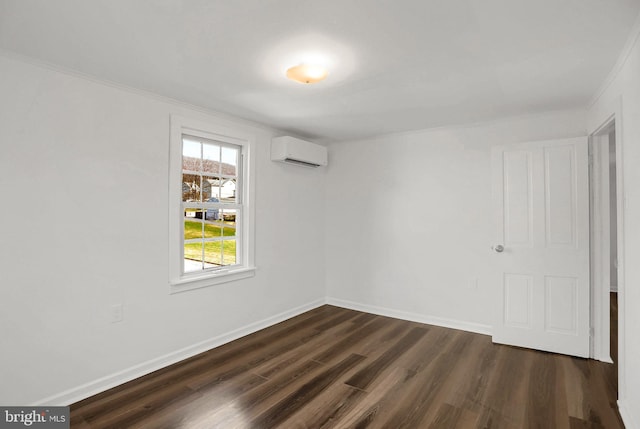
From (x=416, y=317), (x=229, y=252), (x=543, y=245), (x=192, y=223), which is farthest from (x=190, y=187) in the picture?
(x=543, y=245)

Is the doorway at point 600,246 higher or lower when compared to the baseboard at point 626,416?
higher

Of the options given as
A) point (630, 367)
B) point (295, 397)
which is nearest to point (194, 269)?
point (295, 397)

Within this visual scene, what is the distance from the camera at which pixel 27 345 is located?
231 centimetres

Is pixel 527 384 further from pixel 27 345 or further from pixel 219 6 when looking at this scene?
pixel 27 345

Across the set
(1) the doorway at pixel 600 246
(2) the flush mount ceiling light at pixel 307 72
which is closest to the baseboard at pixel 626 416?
(1) the doorway at pixel 600 246

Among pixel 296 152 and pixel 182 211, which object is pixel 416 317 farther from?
pixel 182 211

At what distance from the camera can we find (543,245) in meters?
3.43

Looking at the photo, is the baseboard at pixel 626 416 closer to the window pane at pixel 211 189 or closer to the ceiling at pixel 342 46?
the ceiling at pixel 342 46

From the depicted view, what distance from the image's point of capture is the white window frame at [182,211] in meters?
3.15

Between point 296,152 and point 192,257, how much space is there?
5.67 ft

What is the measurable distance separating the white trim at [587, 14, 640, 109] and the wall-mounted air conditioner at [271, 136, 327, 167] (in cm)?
292

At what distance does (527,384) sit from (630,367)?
2.64ft

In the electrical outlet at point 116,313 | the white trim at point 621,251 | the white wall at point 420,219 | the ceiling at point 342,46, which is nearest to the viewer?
the ceiling at point 342,46

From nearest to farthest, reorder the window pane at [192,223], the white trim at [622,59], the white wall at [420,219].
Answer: the white trim at [622,59], the window pane at [192,223], the white wall at [420,219]
